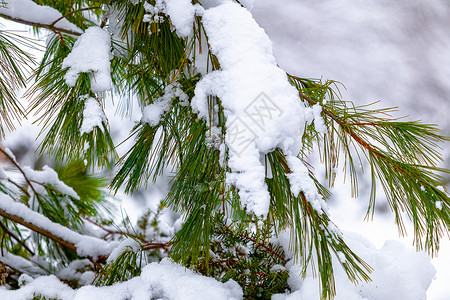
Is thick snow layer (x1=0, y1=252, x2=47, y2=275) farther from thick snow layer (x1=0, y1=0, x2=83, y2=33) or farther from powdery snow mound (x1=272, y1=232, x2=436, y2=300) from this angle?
powdery snow mound (x1=272, y1=232, x2=436, y2=300)

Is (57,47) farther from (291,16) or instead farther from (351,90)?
(351,90)

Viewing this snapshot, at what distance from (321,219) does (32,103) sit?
0.69 metres

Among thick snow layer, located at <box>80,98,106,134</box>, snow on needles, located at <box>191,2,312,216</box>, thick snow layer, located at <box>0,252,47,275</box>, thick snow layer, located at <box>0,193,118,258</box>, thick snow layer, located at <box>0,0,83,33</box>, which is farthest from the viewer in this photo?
thick snow layer, located at <box>0,252,47,275</box>

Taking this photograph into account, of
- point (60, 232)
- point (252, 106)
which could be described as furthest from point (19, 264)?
point (252, 106)

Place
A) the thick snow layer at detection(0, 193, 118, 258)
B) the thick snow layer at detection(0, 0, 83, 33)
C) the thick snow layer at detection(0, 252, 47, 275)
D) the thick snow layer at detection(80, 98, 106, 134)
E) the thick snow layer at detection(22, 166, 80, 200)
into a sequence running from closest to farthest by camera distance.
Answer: the thick snow layer at detection(80, 98, 106, 134) → the thick snow layer at detection(0, 0, 83, 33) → the thick snow layer at detection(0, 193, 118, 258) → the thick snow layer at detection(0, 252, 47, 275) → the thick snow layer at detection(22, 166, 80, 200)

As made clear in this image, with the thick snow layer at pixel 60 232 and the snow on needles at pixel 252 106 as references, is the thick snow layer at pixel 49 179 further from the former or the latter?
the snow on needles at pixel 252 106

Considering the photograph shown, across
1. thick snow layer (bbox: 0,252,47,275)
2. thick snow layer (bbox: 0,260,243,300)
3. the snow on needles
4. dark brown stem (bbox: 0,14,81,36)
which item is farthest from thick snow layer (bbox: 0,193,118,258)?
the snow on needles

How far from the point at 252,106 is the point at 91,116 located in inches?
12.7

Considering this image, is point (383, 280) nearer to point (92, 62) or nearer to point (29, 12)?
point (92, 62)

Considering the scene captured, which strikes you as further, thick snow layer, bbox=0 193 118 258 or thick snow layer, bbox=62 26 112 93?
thick snow layer, bbox=0 193 118 258

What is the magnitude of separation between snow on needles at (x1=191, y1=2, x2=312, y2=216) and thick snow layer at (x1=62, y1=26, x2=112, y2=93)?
0.72ft

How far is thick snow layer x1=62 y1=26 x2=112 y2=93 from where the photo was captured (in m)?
0.70

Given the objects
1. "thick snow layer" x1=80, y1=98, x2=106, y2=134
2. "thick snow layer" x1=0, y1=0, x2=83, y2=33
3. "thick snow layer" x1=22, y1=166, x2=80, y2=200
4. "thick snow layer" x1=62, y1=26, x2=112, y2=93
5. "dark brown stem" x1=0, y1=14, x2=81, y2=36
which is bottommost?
"thick snow layer" x1=22, y1=166, x2=80, y2=200

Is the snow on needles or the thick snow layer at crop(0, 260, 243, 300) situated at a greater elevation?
the snow on needles
